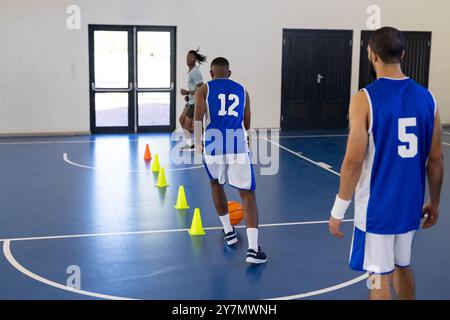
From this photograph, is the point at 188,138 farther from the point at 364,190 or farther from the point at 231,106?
the point at 364,190

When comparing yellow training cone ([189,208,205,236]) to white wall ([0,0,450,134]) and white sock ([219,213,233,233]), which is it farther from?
white wall ([0,0,450,134])

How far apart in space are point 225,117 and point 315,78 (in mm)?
10357

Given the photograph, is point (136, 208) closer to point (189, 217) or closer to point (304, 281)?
point (189, 217)

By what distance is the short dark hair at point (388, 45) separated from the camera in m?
3.71

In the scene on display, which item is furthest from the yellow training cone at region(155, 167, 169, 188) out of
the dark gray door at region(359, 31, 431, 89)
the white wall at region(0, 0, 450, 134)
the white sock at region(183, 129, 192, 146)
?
the dark gray door at region(359, 31, 431, 89)

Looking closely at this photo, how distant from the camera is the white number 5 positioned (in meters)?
3.66

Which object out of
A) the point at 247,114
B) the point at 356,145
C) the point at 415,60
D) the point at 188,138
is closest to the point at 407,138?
the point at 356,145

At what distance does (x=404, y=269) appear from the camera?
3971 mm

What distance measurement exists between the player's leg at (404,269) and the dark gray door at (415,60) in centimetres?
1265

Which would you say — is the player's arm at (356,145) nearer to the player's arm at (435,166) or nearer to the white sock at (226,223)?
the player's arm at (435,166)

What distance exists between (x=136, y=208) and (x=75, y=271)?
2413 millimetres

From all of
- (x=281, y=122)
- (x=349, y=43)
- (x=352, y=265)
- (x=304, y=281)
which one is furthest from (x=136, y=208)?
(x=349, y=43)

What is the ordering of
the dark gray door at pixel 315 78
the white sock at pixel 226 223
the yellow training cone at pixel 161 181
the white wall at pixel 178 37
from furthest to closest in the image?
the dark gray door at pixel 315 78, the white wall at pixel 178 37, the yellow training cone at pixel 161 181, the white sock at pixel 226 223

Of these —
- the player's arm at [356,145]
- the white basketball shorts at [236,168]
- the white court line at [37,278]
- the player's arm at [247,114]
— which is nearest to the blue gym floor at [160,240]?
the white court line at [37,278]
